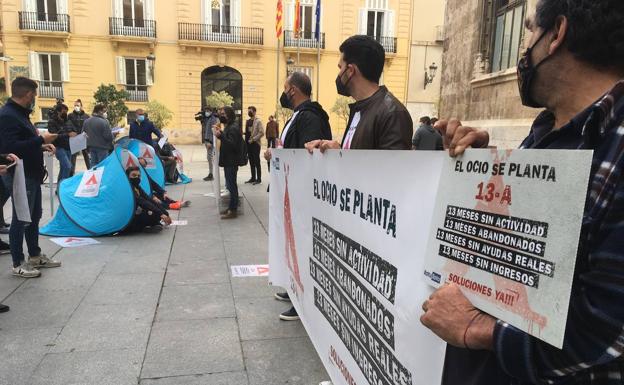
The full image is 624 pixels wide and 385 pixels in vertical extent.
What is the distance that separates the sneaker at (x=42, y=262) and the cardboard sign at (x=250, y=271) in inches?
76.4

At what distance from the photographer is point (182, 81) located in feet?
89.3

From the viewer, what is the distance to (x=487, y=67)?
9883 millimetres

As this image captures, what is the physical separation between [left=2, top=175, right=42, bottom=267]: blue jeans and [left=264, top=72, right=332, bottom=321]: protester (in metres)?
2.54

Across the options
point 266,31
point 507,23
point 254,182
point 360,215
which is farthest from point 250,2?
point 360,215

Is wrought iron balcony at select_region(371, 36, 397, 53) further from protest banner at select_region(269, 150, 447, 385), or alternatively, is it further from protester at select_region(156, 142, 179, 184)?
protest banner at select_region(269, 150, 447, 385)

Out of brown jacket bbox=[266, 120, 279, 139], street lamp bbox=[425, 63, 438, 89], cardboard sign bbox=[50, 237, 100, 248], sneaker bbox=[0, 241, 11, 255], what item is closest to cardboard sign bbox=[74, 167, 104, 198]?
cardboard sign bbox=[50, 237, 100, 248]

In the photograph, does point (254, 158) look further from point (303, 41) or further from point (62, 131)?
point (303, 41)

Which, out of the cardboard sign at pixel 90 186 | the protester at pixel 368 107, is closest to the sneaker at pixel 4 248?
the cardboard sign at pixel 90 186

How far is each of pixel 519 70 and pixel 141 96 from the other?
2792 cm

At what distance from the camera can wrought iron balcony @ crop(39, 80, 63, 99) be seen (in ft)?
82.8

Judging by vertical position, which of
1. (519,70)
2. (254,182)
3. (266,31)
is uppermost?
(266,31)

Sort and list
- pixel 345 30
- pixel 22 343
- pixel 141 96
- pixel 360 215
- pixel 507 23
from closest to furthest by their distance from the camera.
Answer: pixel 360 215 < pixel 22 343 < pixel 507 23 < pixel 141 96 < pixel 345 30

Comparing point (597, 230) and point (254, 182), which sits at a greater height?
point (597, 230)

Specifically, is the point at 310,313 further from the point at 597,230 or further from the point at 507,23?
the point at 507,23
